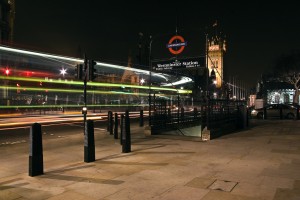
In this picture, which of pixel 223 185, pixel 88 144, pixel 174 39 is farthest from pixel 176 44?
pixel 223 185

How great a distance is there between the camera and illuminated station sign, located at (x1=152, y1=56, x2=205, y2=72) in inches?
500

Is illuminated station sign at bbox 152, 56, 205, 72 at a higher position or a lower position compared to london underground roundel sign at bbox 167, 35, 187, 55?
lower

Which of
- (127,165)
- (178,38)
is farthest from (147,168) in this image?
(178,38)

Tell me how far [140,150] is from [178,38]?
6201 millimetres

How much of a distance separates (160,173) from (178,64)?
734cm

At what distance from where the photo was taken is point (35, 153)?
672 cm

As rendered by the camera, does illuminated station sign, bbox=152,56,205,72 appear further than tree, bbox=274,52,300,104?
No

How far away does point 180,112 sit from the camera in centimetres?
1580

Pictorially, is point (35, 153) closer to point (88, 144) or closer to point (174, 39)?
point (88, 144)

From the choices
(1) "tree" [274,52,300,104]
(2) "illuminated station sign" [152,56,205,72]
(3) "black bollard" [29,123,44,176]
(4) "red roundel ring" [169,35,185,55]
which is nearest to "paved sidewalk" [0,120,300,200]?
(3) "black bollard" [29,123,44,176]

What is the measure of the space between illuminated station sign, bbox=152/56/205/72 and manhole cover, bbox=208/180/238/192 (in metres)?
7.31

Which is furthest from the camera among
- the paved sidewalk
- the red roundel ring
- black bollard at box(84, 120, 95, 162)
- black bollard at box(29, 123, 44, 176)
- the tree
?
the tree

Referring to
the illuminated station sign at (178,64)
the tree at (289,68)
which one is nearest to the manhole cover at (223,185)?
the illuminated station sign at (178,64)

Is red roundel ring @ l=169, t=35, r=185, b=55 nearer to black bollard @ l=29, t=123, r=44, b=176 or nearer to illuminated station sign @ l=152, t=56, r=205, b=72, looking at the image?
illuminated station sign @ l=152, t=56, r=205, b=72
